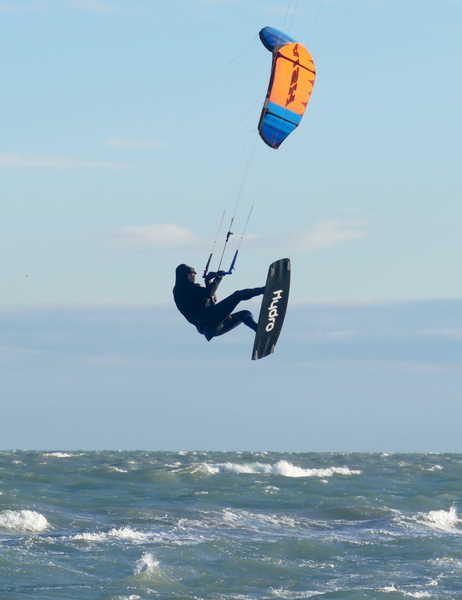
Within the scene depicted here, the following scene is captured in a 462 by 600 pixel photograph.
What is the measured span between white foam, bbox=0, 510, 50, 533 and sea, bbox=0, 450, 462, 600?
0.08 ft

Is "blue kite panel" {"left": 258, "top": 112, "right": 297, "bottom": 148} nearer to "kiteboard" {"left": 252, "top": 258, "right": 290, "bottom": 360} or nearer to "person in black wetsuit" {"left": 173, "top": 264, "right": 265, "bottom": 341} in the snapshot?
"kiteboard" {"left": 252, "top": 258, "right": 290, "bottom": 360}

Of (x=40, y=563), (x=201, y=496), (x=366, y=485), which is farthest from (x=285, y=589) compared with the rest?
(x=366, y=485)

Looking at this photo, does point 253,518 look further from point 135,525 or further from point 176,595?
point 176,595

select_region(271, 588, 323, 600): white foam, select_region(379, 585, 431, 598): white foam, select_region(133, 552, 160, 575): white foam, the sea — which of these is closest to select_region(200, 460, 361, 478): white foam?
the sea

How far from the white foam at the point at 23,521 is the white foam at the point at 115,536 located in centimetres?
82

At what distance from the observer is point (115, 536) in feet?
55.3

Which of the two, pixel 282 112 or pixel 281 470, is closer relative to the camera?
pixel 282 112

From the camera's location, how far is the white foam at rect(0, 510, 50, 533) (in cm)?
1742

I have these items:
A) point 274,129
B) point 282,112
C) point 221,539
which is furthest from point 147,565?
point 282,112

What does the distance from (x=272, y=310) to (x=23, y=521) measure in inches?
274

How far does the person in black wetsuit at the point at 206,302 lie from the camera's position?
12.2 meters

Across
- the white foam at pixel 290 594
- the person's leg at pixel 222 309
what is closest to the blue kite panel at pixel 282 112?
the person's leg at pixel 222 309

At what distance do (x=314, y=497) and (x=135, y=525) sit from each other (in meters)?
6.60

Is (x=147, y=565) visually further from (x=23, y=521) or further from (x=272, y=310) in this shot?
(x=23, y=521)
